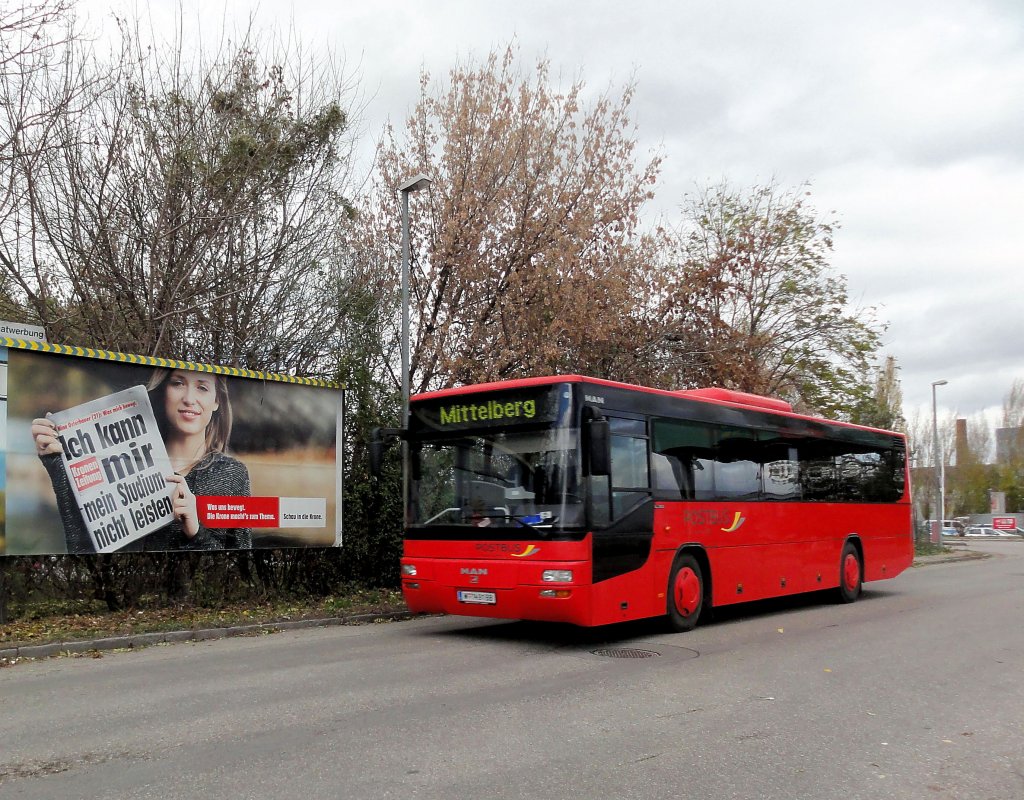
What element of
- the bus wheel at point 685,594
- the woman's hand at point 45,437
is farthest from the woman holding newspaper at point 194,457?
the bus wheel at point 685,594

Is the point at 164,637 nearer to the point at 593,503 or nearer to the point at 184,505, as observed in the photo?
the point at 184,505

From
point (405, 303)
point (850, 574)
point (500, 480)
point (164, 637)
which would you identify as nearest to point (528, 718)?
point (500, 480)

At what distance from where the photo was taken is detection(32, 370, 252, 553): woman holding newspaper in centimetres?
1287

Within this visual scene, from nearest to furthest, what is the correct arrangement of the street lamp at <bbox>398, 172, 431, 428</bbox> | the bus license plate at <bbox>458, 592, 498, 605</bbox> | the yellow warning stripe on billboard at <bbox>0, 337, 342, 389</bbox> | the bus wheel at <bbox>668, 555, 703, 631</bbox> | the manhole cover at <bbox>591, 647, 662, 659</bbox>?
the manhole cover at <bbox>591, 647, 662, 659</bbox>, the bus license plate at <bbox>458, 592, 498, 605</bbox>, the yellow warning stripe on billboard at <bbox>0, 337, 342, 389</bbox>, the bus wheel at <bbox>668, 555, 703, 631</bbox>, the street lamp at <bbox>398, 172, 431, 428</bbox>

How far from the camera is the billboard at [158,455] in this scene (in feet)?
37.6

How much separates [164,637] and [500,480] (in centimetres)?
448

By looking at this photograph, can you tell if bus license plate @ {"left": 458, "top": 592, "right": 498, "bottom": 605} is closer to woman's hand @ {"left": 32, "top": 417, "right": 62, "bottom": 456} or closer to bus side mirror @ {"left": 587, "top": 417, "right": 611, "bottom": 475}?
bus side mirror @ {"left": 587, "top": 417, "right": 611, "bottom": 475}

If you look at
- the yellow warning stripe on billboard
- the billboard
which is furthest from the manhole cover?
the yellow warning stripe on billboard

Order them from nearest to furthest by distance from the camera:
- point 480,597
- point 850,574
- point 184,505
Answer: point 480,597 < point 184,505 < point 850,574

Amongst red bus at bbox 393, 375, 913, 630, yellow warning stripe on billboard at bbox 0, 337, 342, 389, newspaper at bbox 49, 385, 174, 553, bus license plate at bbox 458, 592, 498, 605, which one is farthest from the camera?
newspaper at bbox 49, 385, 174, 553

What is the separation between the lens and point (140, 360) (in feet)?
41.3

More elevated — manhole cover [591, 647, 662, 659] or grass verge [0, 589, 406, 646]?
grass verge [0, 589, 406, 646]

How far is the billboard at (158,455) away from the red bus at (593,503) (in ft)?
10.6

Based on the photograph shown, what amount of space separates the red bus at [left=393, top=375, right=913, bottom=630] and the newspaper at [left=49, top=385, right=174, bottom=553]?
366 centimetres
